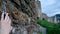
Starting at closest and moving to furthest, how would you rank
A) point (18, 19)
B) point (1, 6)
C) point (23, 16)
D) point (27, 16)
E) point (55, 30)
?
point (1, 6)
point (18, 19)
point (23, 16)
point (27, 16)
point (55, 30)

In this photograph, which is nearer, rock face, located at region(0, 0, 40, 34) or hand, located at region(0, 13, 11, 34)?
hand, located at region(0, 13, 11, 34)

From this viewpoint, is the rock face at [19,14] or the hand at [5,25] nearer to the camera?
the hand at [5,25]

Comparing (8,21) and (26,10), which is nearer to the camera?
(8,21)

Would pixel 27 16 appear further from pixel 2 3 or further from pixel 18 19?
pixel 2 3

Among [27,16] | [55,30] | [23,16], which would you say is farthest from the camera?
[55,30]

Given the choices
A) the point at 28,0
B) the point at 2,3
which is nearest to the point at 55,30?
the point at 28,0

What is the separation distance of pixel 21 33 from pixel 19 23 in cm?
10

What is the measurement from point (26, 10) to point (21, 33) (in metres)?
0.33

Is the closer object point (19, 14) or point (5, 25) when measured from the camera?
point (5, 25)

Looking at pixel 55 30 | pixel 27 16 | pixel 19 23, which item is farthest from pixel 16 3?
pixel 55 30

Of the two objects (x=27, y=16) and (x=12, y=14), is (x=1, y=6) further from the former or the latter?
(x=27, y=16)

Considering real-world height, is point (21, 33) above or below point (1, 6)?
below

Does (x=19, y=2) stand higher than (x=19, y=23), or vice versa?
(x=19, y=2)

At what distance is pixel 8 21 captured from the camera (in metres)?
0.85
